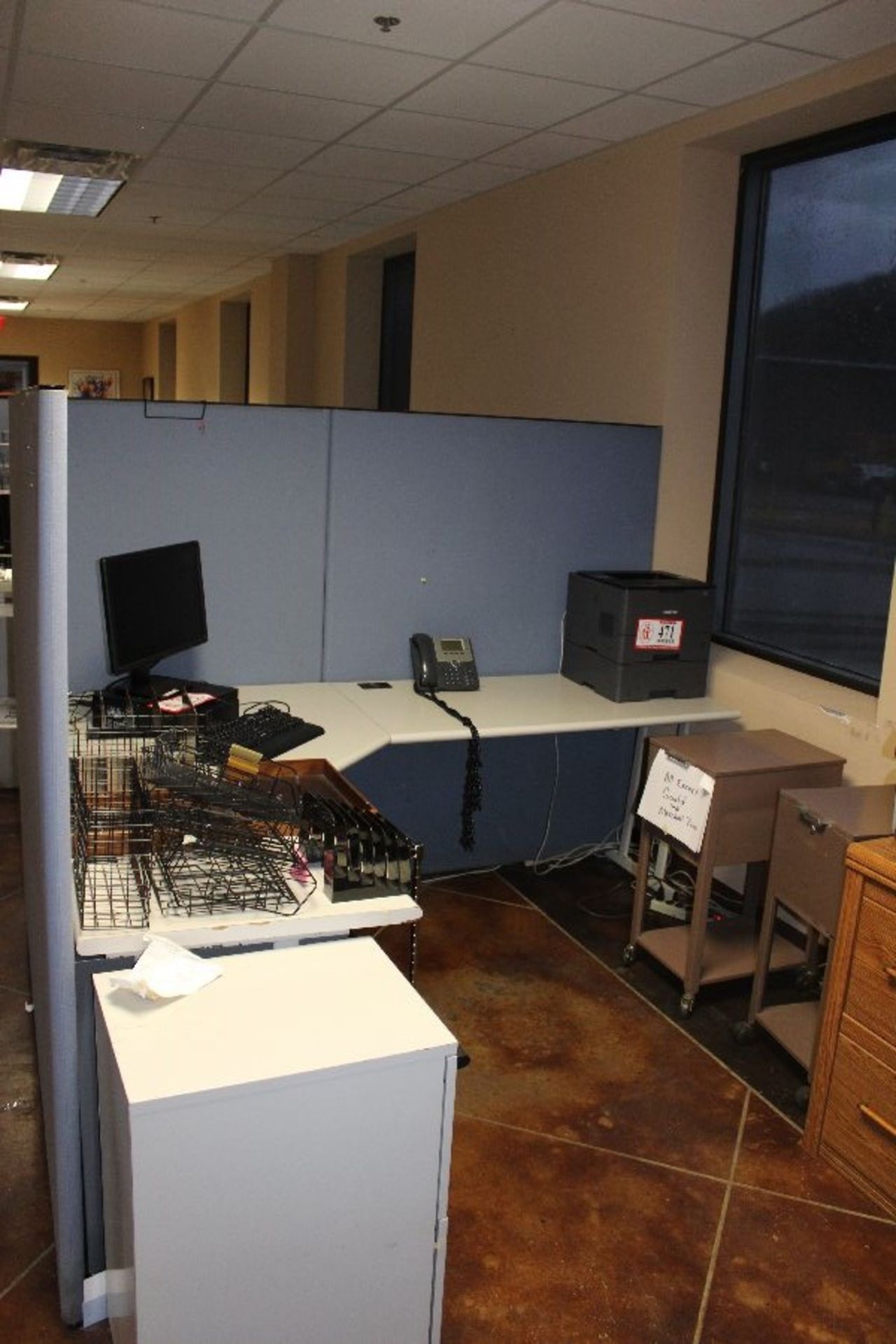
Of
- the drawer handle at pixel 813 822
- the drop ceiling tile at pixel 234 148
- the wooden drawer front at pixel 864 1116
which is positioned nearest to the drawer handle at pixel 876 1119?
the wooden drawer front at pixel 864 1116

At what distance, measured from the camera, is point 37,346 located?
522 inches

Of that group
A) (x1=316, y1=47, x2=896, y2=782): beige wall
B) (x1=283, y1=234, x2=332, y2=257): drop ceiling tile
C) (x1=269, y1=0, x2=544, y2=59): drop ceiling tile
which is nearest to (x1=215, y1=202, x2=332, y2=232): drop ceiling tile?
(x1=283, y1=234, x2=332, y2=257): drop ceiling tile

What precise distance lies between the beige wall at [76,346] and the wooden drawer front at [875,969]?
39.8ft

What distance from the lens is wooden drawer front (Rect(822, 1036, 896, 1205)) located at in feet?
8.00

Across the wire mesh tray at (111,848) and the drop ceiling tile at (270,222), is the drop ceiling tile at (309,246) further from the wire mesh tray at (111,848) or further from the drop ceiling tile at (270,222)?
the wire mesh tray at (111,848)

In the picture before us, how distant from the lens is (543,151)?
14.7 ft

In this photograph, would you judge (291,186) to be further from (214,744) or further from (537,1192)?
(537,1192)

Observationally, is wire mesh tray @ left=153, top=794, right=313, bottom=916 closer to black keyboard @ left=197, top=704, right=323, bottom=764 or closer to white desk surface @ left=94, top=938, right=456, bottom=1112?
white desk surface @ left=94, top=938, right=456, bottom=1112

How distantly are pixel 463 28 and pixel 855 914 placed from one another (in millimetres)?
2618

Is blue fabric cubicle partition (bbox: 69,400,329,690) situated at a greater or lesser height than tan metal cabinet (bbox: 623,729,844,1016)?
greater

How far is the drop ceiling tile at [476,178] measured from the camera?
482 cm

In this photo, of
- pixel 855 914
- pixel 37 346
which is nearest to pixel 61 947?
pixel 855 914

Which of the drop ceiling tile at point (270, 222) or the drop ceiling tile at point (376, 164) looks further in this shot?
the drop ceiling tile at point (270, 222)

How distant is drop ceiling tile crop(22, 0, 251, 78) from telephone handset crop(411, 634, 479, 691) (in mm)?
1936
